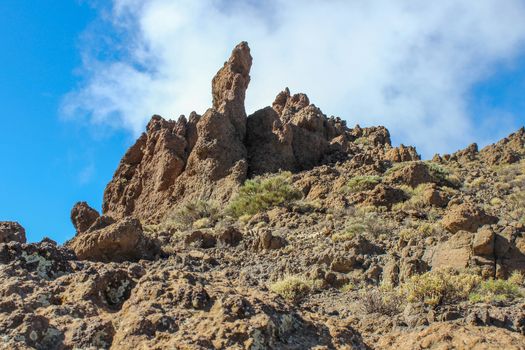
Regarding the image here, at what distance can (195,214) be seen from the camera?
2478 cm

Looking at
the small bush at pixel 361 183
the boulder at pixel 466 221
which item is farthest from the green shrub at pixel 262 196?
the boulder at pixel 466 221

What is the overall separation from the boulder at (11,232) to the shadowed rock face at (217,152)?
16.1 m

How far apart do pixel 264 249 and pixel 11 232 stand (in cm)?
785

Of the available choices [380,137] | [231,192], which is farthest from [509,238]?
[380,137]

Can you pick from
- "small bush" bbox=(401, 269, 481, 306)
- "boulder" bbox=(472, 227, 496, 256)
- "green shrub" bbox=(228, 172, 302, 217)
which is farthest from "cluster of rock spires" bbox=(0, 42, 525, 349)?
"green shrub" bbox=(228, 172, 302, 217)

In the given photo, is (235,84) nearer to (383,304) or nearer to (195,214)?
(195,214)

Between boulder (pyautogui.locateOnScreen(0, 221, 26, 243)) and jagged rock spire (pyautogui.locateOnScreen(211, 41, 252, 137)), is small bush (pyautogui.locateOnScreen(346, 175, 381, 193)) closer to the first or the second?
jagged rock spire (pyautogui.locateOnScreen(211, 41, 252, 137))

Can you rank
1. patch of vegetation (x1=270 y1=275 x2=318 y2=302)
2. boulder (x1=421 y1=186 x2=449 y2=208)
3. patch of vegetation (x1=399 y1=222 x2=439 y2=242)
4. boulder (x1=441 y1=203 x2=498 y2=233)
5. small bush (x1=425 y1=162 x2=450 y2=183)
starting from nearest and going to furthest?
1. patch of vegetation (x1=270 y1=275 x2=318 y2=302)
2. boulder (x1=441 y1=203 x2=498 y2=233)
3. patch of vegetation (x1=399 y1=222 x2=439 y2=242)
4. boulder (x1=421 y1=186 x2=449 y2=208)
5. small bush (x1=425 y1=162 x2=450 y2=183)

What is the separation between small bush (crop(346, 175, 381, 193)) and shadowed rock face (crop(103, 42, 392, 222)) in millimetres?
5299

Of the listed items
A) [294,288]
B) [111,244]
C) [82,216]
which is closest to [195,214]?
[82,216]

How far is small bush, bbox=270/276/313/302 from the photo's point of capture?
1187 cm

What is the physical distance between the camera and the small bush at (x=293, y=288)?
38.9ft

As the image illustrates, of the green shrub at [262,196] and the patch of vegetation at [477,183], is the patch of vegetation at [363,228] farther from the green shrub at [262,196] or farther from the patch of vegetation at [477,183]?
the patch of vegetation at [477,183]

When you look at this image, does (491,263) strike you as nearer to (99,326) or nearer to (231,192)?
(99,326)
